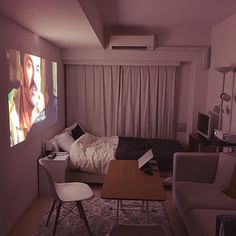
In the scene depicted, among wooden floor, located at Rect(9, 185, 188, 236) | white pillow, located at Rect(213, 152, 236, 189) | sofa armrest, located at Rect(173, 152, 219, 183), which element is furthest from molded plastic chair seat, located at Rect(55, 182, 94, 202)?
white pillow, located at Rect(213, 152, 236, 189)

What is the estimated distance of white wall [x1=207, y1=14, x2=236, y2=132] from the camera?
3.73m

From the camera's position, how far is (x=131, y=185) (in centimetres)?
246

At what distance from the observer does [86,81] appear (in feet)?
17.6

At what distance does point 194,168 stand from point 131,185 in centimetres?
105

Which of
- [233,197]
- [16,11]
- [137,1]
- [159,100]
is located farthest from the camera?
[159,100]

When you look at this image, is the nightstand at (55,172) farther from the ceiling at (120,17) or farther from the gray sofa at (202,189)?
the ceiling at (120,17)

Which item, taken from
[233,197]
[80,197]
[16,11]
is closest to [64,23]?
[16,11]

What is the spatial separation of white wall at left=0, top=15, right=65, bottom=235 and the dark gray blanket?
4.29 feet

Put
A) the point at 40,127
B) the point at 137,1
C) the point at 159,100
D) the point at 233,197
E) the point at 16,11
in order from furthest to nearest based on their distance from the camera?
the point at 159,100
the point at 40,127
the point at 137,1
the point at 233,197
the point at 16,11

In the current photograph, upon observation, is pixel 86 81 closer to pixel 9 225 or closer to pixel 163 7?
pixel 163 7

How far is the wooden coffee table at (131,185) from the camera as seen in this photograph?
87.9 inches

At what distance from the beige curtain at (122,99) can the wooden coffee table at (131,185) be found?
2.41 meters

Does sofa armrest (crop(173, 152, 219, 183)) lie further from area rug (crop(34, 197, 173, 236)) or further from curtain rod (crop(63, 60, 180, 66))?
curtain rod (crop(63, 60, 180, 66))

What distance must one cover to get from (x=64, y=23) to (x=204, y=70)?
3195 millimetres
